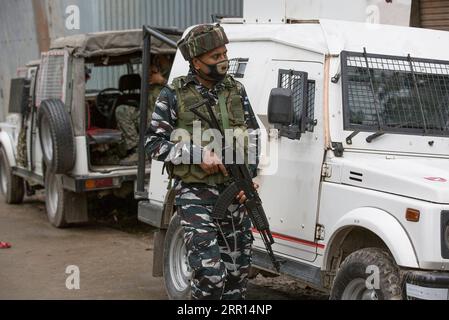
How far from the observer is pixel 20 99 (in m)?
10.7

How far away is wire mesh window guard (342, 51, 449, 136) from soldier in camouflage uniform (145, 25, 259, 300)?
0.72m

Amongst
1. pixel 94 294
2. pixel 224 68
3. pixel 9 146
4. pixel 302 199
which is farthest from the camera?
pixel 9 146

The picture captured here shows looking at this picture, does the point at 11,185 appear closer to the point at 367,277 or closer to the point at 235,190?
the point at 235,190

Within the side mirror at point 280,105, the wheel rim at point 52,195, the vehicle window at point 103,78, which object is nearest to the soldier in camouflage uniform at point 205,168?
the side mirror at point 280,105

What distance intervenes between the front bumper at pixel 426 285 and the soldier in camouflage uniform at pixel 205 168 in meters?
1.11

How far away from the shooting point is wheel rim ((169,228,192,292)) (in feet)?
19.3

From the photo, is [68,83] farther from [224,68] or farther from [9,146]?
[224,68]

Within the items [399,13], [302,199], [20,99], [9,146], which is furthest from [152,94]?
[302,199]

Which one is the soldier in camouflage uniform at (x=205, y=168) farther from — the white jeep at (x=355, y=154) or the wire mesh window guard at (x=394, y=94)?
the wire mesh window guard at (x=394, y=94)

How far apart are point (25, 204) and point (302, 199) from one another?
7.74 metres

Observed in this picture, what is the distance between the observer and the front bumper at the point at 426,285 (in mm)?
3934

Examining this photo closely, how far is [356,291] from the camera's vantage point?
171 inches

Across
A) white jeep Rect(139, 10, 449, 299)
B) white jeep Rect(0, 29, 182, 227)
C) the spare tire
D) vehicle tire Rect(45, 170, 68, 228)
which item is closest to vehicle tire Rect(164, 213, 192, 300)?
white jeep Rect(139, 10, 449, 299)

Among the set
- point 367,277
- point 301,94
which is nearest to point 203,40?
point 301,94
